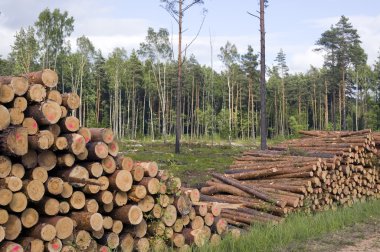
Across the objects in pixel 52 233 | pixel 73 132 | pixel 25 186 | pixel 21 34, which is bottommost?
pixel 52 233

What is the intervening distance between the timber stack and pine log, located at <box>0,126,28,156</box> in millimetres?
12

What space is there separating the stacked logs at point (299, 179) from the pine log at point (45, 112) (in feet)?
16.5

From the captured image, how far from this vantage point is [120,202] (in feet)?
21.7

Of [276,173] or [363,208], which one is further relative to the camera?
[276,173]

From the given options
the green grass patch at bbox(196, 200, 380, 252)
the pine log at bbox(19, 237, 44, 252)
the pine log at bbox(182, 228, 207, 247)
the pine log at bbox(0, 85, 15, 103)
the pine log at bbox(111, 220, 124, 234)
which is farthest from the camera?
the pine log at bbox(182, 228, 207, 247)

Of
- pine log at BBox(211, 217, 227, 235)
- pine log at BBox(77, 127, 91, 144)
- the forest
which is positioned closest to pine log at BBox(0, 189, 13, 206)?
pine log at BBox(77, 127, 91, 144)

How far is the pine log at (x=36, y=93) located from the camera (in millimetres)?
5906

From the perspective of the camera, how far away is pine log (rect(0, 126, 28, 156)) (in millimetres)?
5344

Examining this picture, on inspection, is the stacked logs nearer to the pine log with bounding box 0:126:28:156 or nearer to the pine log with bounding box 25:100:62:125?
the pine log with bounding box 25:100:62:125

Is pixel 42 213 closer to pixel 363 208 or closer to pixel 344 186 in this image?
pixel 363 208

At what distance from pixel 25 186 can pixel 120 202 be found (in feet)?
5.08

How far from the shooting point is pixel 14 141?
→ 17.7ft

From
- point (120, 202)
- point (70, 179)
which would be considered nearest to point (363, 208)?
point (120, 202)

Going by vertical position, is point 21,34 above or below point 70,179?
above
